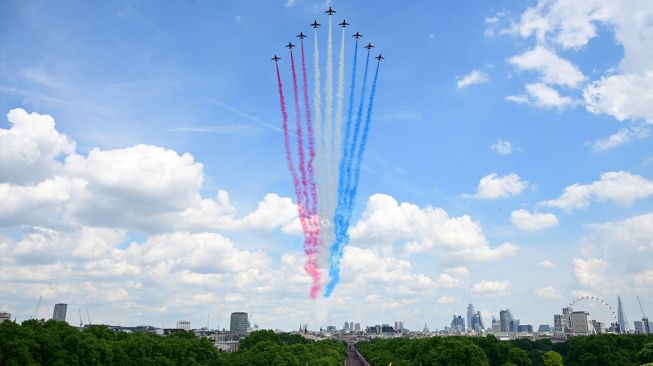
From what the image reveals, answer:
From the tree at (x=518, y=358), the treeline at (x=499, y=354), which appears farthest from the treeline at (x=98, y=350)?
the tree at (x=518, y=358)

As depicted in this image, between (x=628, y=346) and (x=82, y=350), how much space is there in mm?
176973

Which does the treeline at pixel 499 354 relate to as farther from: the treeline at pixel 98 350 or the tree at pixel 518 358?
the treeline at pixel 98 350

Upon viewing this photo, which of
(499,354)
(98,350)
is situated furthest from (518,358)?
(98,350)

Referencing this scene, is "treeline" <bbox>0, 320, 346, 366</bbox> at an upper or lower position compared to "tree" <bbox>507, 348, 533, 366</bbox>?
upper

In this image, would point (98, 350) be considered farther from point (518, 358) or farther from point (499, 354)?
point (499, 354)

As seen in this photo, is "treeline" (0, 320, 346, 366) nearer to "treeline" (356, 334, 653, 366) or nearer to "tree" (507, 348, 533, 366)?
"treeline" (356, 334, 653, 366)

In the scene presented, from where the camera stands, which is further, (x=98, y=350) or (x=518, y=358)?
(x=518, y=358)

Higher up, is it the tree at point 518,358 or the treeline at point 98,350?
the treeline at point 98,350

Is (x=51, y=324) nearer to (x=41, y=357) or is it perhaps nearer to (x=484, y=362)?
(x=41, y=357)

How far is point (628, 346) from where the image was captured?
18825cm

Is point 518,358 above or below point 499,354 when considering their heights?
below

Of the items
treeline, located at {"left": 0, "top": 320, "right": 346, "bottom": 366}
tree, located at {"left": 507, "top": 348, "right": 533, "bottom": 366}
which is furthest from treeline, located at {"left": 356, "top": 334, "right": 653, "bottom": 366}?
treeline, located at {"left": 0, "top": 320, "right": 346, "bottom": 366}

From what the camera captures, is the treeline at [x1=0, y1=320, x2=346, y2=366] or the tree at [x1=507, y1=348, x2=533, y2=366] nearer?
the treeline at [x1=0, y1=320, x2=346, y2=366]

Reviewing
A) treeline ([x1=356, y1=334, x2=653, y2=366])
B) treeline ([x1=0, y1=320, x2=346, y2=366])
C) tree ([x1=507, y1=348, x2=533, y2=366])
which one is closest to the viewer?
treeline ([x1=0, y1=320, x2=346, y2=366])
